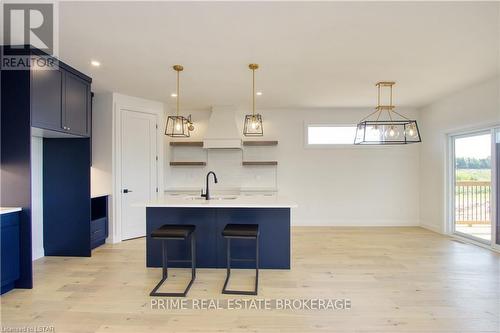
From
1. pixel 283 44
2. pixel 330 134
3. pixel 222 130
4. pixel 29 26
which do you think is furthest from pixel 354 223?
pixel 29 26

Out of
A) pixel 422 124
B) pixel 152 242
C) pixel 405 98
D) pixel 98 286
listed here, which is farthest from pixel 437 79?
pixel 98 286

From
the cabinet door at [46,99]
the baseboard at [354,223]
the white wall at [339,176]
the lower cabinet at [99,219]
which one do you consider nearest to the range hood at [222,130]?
the white wall at [339,176]

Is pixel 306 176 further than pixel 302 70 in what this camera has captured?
Yes

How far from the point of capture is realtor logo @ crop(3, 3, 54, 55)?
222 centimetres

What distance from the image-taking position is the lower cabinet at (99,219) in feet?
13.9

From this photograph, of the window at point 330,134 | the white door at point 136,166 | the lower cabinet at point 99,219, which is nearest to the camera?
the lower cabinet at point 99,219

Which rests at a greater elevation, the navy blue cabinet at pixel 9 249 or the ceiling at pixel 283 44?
the ceiling at pixel 283 44

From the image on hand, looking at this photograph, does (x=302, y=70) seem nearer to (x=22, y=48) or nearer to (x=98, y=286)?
(x=22, y=48)

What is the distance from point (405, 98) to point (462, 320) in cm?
396

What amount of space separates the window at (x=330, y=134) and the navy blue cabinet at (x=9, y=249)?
507 cm

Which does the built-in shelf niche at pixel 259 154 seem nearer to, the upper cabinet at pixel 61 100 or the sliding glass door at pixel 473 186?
the upper cabinet at pixel 61 100

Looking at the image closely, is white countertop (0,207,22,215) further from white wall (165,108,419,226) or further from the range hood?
white wall (165,108,419,226)

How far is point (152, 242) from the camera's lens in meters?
3.51

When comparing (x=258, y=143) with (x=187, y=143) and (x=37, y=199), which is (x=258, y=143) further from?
(x=37, y=199)
